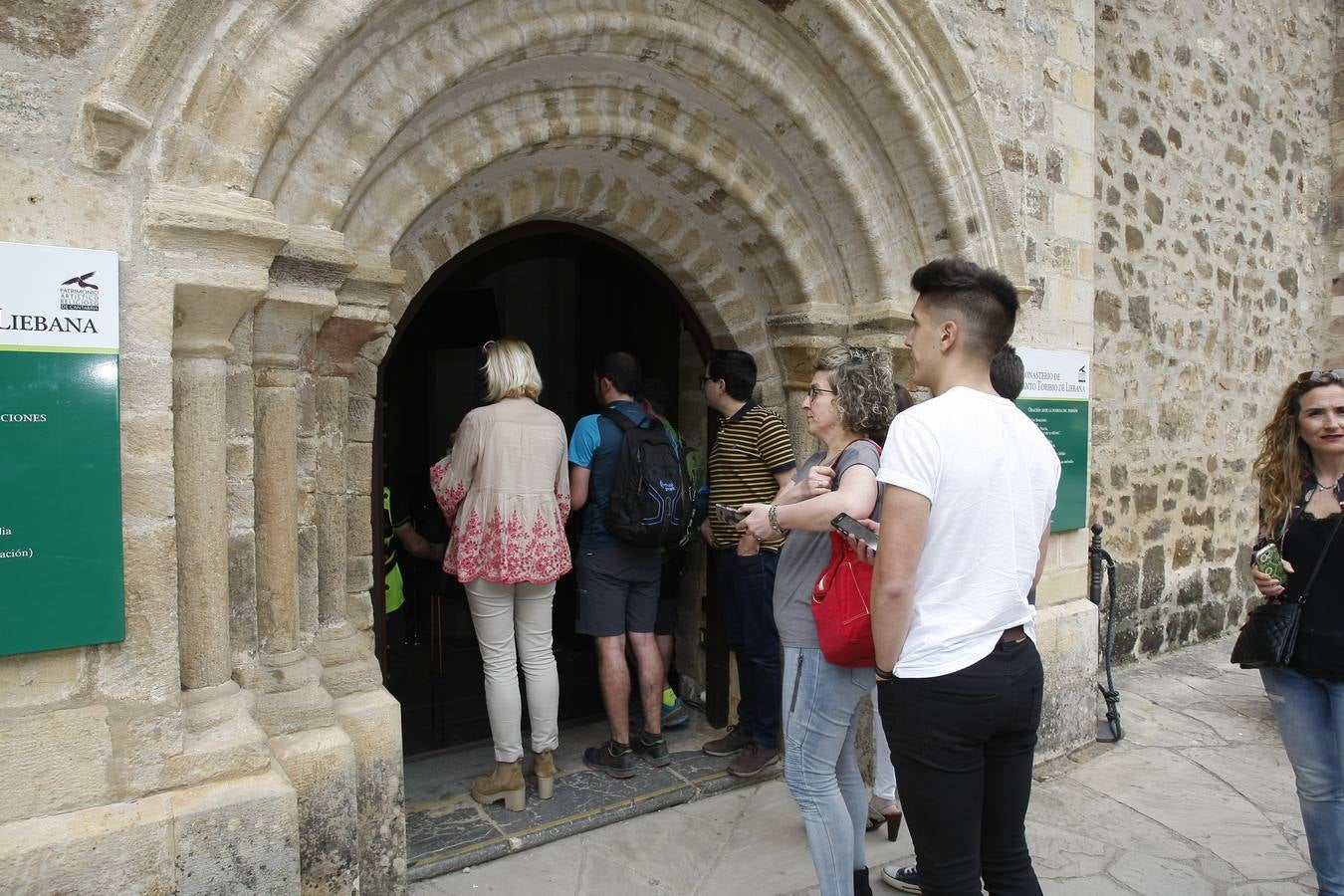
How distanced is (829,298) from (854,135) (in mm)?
668

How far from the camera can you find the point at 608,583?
3645 mm

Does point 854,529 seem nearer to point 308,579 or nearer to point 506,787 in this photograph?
point 308,579

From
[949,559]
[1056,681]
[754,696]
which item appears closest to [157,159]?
[949,559]

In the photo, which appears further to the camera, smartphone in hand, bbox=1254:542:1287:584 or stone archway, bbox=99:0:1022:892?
smartphone in hand, bbox=1254:542:1287:584

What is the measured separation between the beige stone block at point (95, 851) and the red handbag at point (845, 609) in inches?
62.6

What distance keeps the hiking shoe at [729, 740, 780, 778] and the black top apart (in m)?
2.00

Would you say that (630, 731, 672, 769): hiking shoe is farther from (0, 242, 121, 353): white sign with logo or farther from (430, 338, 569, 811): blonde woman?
(0, 242, 121, 353): white sign with logo

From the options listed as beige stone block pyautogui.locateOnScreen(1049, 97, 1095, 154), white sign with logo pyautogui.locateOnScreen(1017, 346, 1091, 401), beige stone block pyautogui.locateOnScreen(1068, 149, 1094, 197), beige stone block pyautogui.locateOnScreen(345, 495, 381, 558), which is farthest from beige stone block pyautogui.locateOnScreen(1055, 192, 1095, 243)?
beige stone block pyautogui.locateOnScreen(345, 495, 381, 558)

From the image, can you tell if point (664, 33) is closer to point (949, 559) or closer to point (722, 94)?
point (722, 94)

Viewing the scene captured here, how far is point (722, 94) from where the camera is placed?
11.3 feet

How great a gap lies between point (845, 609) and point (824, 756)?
1.35 feet

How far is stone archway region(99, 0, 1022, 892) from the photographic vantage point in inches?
83.3

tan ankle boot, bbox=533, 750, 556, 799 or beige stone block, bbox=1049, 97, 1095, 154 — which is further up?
beige stone block, bbox=1049, 97, 1095, 154

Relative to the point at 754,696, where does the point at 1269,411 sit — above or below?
above
